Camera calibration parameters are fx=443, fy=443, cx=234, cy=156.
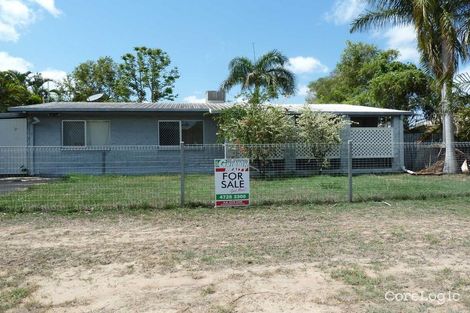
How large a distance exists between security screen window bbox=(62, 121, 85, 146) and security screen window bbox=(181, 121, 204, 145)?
382 cm

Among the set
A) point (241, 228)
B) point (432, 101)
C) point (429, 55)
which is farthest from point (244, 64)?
point (241, 228)

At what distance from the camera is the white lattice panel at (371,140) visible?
56.8ft

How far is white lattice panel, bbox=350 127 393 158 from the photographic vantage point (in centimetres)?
1731

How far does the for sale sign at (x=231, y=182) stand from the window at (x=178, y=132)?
8739 mm

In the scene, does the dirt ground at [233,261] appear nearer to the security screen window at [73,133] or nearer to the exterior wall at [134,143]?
the exterior wall at [134,143]

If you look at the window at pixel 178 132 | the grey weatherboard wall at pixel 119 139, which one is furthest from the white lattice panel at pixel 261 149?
the window at pixel 178 132

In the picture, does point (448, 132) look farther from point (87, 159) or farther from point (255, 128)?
point (87, 159)

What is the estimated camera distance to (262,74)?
1096 inches

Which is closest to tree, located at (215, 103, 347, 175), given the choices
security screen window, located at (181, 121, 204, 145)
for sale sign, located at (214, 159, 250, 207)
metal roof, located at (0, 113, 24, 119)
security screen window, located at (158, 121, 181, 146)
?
security screen window, located at (181, 121, 204, 145)

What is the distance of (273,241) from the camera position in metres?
6.02

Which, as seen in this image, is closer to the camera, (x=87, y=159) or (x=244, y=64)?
(x=87, y=159)

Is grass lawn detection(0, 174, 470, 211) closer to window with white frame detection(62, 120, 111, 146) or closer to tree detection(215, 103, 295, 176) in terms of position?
tree detection(215, 103, 295, 176)

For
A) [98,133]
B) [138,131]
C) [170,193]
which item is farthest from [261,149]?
[98,133]

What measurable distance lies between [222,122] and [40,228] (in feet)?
32.2
